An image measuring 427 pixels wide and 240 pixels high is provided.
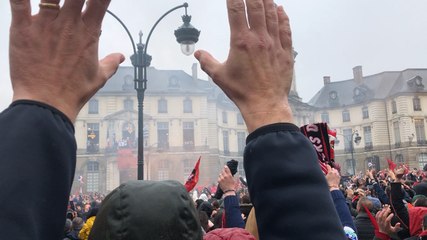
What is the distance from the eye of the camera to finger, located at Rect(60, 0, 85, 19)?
128 centimetres

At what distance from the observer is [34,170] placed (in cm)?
111

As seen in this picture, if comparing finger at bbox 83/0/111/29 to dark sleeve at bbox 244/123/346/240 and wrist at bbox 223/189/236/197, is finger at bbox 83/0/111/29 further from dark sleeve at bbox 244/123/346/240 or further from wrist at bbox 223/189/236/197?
wrist at bbox 223/189/236/197

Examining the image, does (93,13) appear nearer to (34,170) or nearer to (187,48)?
(34,170)

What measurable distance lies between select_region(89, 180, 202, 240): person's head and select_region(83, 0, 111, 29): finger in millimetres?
549

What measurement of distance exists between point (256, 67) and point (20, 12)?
761mm

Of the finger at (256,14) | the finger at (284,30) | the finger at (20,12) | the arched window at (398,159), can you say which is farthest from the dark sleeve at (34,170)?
the arched window at (398,159)

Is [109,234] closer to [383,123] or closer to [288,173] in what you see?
[288,173]

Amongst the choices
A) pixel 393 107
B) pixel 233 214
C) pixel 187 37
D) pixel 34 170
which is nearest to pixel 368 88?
pixel 393 107

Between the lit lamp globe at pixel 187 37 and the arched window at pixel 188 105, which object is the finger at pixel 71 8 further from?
the arched window at pixel 188 105

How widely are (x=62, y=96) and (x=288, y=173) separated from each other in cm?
73

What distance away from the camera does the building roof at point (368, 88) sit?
66.5m

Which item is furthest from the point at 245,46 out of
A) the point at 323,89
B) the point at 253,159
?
the point at 323,89

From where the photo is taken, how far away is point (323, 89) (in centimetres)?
7650

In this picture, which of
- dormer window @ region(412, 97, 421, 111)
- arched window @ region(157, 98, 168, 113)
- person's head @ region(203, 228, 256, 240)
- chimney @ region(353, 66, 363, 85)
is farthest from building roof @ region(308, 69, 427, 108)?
person's head @ region(203, 228, 256, 240)
